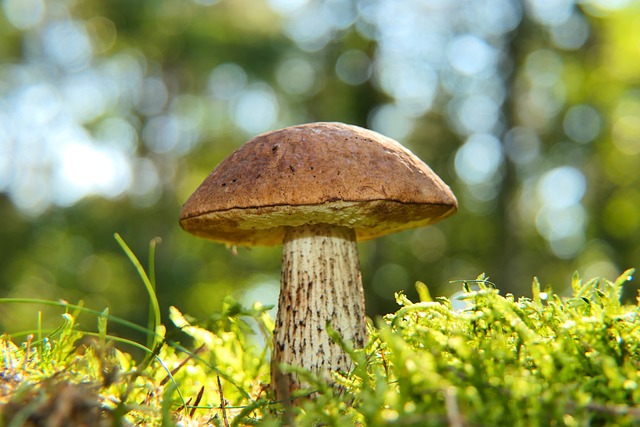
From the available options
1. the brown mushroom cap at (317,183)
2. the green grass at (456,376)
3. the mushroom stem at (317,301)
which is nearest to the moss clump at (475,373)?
the green grass at (456,376)

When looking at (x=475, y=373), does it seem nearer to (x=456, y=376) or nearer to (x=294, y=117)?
(x=456, y=376)

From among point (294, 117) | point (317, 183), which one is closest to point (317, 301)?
point (317, 183)

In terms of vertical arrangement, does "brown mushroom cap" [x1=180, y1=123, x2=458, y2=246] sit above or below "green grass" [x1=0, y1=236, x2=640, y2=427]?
above

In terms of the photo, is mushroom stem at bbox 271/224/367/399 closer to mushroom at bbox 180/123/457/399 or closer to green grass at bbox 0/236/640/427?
mushroom at bbox 180/123/457/399

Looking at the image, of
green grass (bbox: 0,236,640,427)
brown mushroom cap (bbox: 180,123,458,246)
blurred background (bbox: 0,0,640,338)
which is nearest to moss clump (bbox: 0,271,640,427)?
green grass (bbox: 0,236,640,427)

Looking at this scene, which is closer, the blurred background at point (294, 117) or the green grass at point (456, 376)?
the green grass at point (456, 376)

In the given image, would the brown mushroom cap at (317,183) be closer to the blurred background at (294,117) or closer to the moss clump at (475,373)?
the moss clump at (475,373)

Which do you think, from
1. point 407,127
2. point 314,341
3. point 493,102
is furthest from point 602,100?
point 314,341
